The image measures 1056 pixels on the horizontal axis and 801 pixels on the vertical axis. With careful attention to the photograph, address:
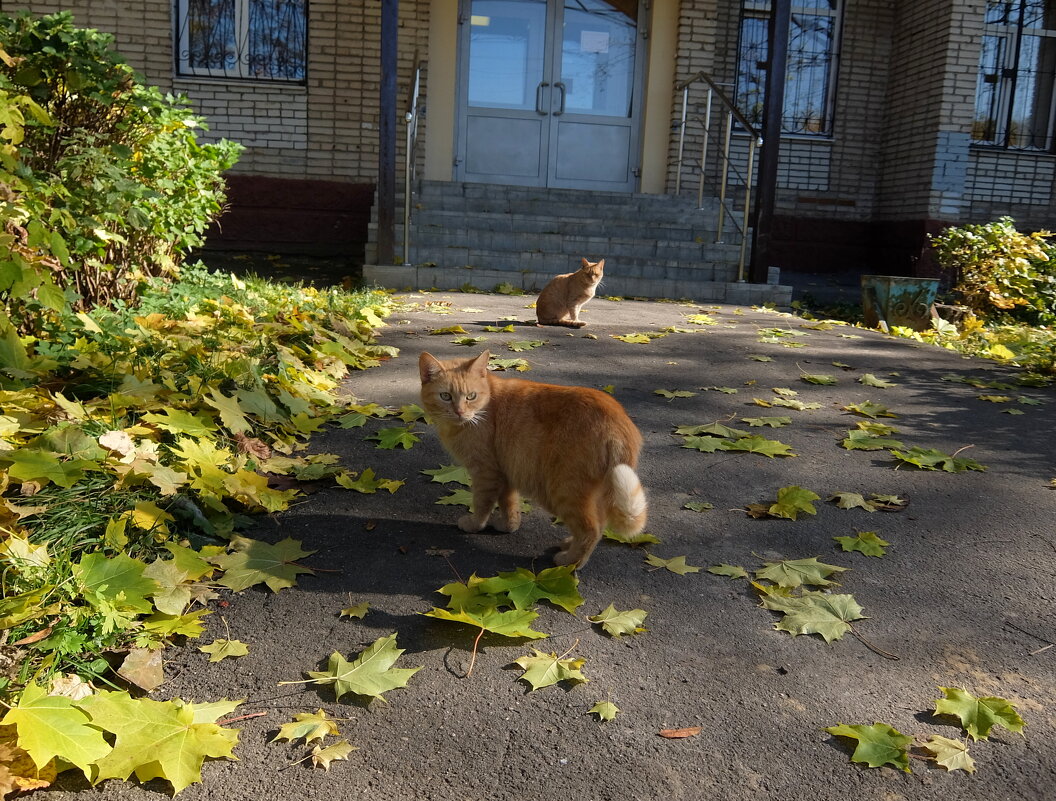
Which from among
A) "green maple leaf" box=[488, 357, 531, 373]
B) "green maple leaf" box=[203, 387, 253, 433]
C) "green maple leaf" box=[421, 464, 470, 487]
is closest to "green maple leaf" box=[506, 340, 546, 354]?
"green maple leaf" box=[488, 357, 531, 373]

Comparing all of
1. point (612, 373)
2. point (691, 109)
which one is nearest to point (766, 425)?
point (612, 373)

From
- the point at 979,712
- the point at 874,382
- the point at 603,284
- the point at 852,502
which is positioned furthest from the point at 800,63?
the point at 979,712

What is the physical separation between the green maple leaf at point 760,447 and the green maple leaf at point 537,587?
61.0 inches

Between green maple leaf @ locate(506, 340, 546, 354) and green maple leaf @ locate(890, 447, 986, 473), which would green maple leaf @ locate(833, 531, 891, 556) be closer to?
green maple leaf @ locate(890, 447, 986, 473)

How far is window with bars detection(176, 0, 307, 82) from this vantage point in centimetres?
1161

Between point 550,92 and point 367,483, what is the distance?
10484 mm

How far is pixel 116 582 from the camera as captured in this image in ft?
6.36

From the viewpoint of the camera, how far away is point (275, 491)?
2.82 metres

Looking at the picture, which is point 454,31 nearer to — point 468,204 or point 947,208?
point 468,204

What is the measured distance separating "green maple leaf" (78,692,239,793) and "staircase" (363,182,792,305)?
7690 millimetres

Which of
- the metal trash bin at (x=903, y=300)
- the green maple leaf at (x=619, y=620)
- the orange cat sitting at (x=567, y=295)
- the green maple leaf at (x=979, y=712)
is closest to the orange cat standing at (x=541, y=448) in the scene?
the green maple leaf at (x=619, y=620)

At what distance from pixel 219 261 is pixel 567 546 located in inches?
400

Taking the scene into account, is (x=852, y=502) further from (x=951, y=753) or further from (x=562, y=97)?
(x=562, y=97)

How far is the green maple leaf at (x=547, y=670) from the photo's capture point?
73.4 inches
